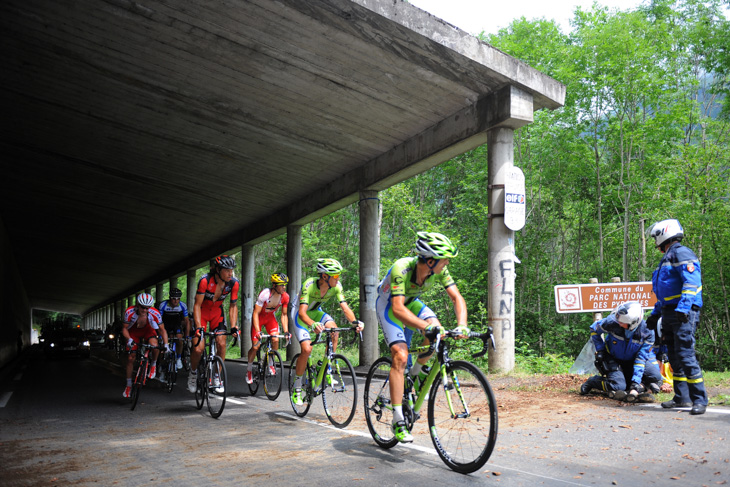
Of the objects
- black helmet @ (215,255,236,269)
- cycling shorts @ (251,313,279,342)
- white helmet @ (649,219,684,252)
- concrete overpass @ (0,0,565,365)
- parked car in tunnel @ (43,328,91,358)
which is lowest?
parked car in tunnel @ (43,328,91,358)

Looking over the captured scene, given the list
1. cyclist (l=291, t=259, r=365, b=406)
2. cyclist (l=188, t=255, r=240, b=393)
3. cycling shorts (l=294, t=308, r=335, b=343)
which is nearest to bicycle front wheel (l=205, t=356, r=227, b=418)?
cyclist (l=188, t=255, r=240, b=393)

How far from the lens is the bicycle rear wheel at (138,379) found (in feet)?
30.5

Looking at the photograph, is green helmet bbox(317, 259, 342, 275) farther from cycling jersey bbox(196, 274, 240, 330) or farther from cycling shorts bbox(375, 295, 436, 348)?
cycling shorts bbox(375, 295, 436, 348)

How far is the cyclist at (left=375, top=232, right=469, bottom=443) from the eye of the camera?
17.1ft

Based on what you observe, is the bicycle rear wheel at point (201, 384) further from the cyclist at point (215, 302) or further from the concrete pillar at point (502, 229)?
the concrete pillar at point (502, 229)

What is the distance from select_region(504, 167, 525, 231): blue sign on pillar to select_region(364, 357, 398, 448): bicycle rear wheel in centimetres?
606

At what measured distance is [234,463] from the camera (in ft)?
17.2

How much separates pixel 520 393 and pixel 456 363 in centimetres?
477

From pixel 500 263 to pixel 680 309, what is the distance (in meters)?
4.64

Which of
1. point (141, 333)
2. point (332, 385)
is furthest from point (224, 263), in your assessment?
point (141, 333)

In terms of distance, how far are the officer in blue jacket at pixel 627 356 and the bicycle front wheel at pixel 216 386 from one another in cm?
522

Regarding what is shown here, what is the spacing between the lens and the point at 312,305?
857 cm

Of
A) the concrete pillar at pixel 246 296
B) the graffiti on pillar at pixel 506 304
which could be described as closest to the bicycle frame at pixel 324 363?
the graffiti on pillar at pixel 506 304

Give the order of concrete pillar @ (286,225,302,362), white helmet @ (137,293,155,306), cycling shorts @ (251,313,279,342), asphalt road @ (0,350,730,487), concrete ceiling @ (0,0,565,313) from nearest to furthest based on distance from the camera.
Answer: asphalt road @ (0,350,730,487), cycling shorts @ (251,313,279,342), concrete ceiling @ (0,0,565,313), white helmet @ (137,293,155,306), concrete pillar @ (286,225,302,362)
